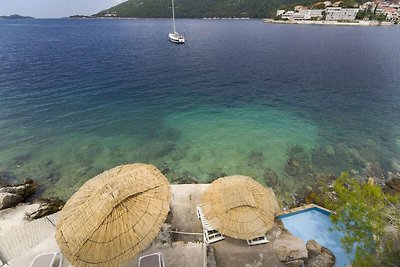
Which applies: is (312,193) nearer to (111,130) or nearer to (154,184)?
(154,184)

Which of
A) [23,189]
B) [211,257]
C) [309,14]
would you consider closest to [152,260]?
[211,257]

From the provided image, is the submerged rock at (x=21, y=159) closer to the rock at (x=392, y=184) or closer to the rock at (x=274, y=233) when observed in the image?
the rock at (x=274, y=233)

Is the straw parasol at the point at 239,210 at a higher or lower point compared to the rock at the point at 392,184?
higher

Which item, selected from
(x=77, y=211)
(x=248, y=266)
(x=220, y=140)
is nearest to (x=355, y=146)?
(x=220, y=140)

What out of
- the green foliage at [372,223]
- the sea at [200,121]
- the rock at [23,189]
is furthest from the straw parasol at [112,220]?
the rock at [23,189]

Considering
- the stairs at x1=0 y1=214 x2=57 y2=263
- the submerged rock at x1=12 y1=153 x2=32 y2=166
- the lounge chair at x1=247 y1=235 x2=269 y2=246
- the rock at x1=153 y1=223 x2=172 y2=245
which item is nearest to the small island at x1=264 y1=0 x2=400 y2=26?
the lounge chair at x1=247 y1=235 x2=269 y2=246

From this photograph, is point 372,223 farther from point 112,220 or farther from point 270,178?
point 112,220
